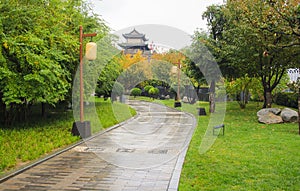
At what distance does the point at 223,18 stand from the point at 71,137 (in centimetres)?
1078

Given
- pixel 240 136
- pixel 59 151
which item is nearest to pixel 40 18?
pixel 59 151

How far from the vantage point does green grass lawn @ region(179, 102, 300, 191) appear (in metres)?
4.95

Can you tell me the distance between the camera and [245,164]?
6172 millimetres

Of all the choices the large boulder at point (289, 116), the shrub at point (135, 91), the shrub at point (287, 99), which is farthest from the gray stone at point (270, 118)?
the shrub at point (135, 91)

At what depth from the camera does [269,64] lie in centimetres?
1502

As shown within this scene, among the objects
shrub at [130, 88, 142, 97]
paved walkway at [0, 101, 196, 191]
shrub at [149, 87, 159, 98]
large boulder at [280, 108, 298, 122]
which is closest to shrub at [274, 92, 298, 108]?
large boulder at [280, 108, 298, 122]

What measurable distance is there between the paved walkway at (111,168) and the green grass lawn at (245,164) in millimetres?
347

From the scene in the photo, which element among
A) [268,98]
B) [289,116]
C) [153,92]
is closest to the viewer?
[289,116]

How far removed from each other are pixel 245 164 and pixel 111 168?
257cm

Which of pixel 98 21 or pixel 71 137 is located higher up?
pixel 98 21

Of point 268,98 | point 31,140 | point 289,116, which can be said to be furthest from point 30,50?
point 268,98

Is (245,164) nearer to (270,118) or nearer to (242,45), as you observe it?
(270,118)

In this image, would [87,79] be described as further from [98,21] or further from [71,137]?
[71,137]

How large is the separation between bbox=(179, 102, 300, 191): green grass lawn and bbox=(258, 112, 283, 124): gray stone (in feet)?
10.0
